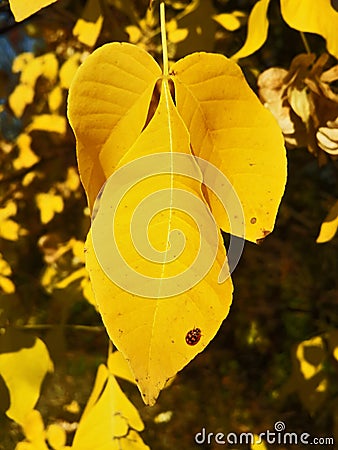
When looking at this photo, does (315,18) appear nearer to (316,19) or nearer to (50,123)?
(316,19)

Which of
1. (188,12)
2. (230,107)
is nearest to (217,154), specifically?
(230,107)

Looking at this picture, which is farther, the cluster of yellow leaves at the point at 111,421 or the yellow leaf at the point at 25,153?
the yellow leaf at the point at 25,153

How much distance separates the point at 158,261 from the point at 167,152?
0.06m

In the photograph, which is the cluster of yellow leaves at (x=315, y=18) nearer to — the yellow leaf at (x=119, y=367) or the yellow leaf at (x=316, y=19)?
the yellow leaf at (x=316, y=19)

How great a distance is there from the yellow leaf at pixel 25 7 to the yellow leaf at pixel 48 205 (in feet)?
1.52

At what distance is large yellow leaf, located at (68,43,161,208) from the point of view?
0.37 metres

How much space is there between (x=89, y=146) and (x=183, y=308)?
99 millimetres

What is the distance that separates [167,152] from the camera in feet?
1.20

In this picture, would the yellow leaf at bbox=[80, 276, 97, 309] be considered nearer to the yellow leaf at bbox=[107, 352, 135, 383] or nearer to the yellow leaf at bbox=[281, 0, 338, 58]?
the yellow leaf at bbox=[107, 352, 135, 383]

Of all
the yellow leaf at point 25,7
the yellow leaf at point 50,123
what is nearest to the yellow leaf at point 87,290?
the yellow leaf at point 50,123

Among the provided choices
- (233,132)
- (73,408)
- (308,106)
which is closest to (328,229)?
(308,106)

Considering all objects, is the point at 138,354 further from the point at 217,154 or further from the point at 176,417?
the point at 176,417

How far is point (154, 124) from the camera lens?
369 mm

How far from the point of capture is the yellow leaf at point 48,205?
829mm
